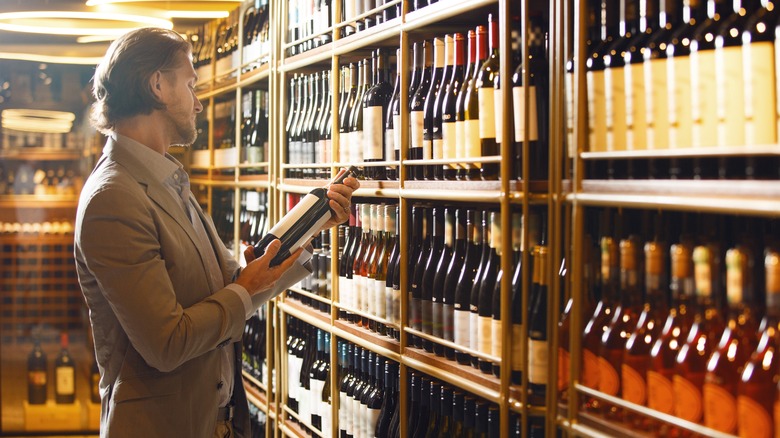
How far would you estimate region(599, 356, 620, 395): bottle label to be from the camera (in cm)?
159

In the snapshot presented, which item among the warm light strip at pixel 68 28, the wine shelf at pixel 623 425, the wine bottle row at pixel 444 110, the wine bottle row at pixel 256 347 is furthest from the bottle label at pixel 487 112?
the warm light strip at pixel 68 28

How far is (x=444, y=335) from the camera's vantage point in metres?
2.13

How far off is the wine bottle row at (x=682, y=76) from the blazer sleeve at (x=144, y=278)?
1.02 meters

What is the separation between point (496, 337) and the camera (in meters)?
1.87

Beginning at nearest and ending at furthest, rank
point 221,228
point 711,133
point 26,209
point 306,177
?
point 711,133
point 306,177
point 221,228
point 26,209

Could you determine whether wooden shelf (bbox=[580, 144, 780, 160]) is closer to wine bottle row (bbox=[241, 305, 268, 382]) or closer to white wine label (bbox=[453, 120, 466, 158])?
white wine label (bbox=[453, 120, 466, 158])

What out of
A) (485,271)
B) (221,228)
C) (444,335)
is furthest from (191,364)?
(221,228)

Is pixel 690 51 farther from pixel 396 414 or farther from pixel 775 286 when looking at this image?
pixel 396 414

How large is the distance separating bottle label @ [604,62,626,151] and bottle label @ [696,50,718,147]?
160 millimetres

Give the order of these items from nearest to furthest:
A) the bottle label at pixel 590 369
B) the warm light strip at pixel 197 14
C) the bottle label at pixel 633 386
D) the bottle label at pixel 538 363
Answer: the bottle label at pixel 633 386
the bottle label at pixel 590 369
the bottle label at pixel 538 363
the warm light strip at pixel 197 14

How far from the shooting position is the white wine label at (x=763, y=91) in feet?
4.23

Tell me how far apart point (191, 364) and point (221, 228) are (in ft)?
7.92

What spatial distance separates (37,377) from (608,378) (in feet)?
15.7

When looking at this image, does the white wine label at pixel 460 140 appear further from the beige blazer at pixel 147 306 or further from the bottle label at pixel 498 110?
the beige blazer at pixel 147 306
